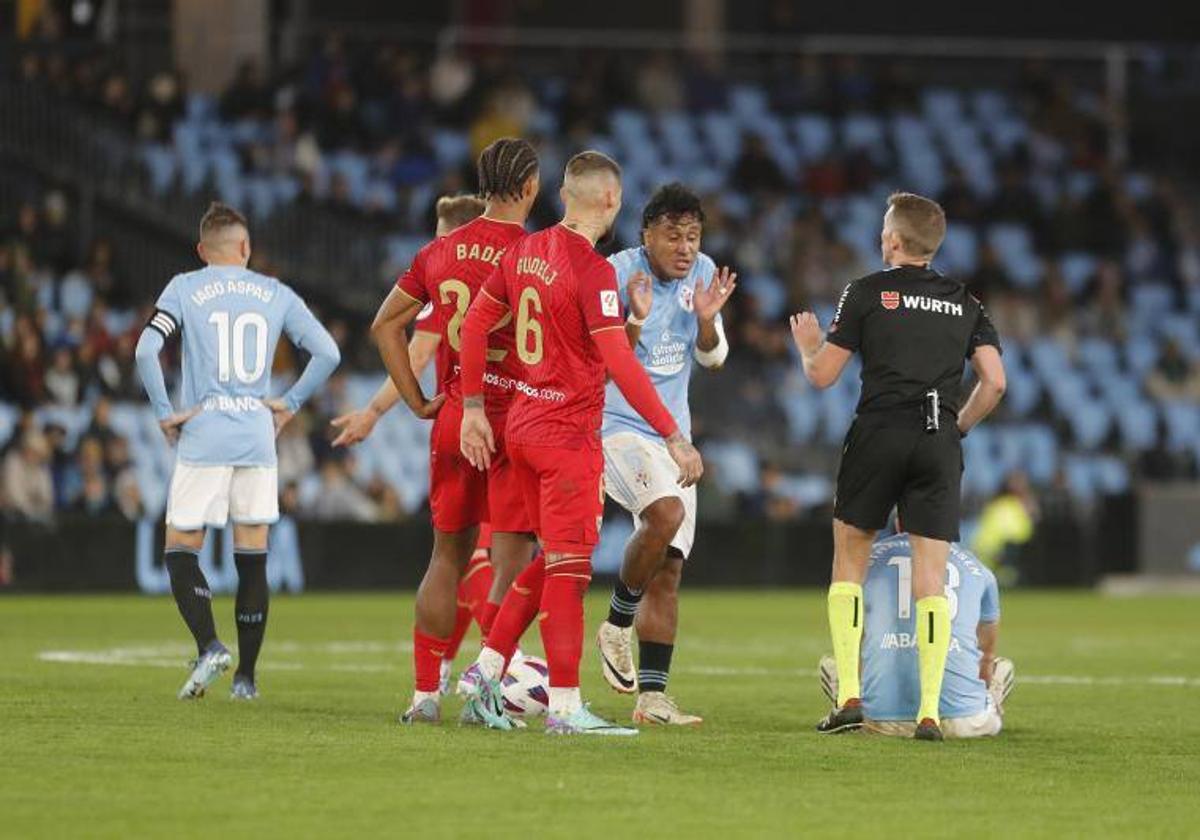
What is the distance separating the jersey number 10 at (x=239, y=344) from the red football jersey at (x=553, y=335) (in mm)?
2203

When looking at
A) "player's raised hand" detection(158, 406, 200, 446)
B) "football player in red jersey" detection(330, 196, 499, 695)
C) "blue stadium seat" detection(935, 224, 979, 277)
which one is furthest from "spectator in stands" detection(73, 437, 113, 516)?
"blue stadium seat" detection(935, 224, 979, 277)

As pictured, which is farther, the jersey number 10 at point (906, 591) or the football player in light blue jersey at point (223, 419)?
the football player in light blue jersey at point (223, 419)

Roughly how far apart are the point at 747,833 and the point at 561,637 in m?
2.51

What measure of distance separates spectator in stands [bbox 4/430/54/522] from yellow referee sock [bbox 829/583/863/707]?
1319cm

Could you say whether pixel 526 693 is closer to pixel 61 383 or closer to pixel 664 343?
pixel 664 343

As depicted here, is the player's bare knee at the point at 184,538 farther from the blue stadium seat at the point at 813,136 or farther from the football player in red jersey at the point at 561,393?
the blue stadium seat at the point at 813,136

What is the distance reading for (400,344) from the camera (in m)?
10.3

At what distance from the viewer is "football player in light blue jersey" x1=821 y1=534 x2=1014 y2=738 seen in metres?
10.1

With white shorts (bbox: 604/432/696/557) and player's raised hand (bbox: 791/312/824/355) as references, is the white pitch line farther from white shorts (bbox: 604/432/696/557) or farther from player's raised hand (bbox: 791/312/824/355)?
player's raised hand (bbox: 791/312/824/355)

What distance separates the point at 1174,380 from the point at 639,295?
21797 mm

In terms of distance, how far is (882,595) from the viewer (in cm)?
1033

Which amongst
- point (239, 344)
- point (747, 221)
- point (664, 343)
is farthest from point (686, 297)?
point (747, 221)

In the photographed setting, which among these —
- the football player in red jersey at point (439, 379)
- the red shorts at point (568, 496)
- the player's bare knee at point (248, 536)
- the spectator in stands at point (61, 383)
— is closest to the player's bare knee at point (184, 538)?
the player's bare knee at point (248, 536)

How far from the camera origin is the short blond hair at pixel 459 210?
441 inches
